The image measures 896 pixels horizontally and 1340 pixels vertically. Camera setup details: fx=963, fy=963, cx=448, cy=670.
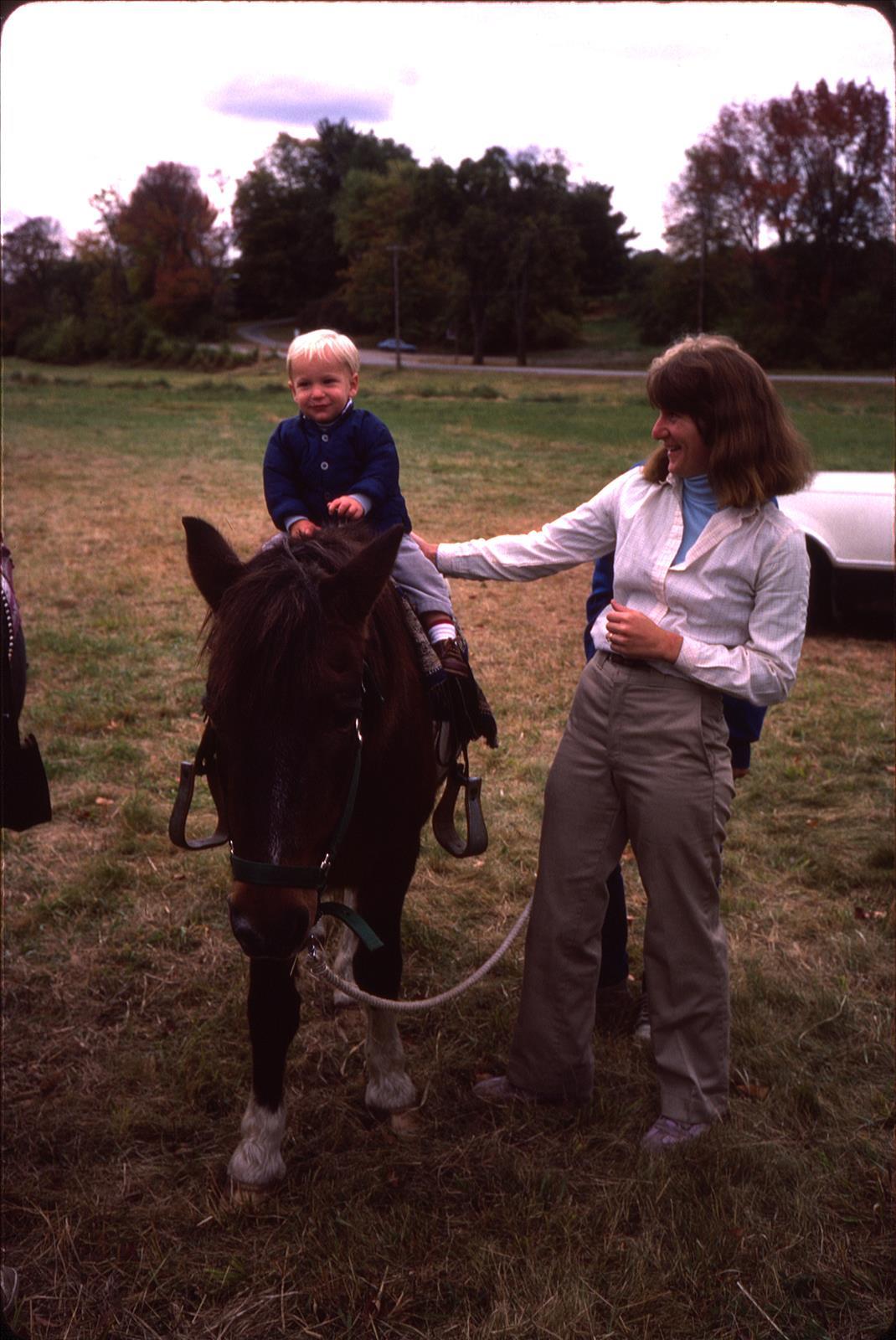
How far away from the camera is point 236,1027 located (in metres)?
3.75

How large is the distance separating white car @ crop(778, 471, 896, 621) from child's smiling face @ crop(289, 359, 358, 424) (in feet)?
20.2

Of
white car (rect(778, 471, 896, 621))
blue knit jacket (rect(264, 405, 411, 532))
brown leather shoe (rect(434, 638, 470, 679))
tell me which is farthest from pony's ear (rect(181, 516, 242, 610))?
white car (rect(778, 471, 896, 621))

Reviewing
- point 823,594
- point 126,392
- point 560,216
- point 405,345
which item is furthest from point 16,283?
point 823,594

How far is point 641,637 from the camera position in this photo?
9.26 feet

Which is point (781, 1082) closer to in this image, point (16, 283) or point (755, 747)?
point (755, 747)

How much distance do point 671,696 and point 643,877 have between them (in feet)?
2.04

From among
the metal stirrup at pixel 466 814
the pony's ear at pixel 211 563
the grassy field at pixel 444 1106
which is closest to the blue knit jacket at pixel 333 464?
the pony's ear at pixel 211 563

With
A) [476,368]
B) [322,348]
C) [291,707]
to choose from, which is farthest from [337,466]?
[476,368]

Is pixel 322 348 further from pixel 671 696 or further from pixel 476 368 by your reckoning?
pixel 476 368

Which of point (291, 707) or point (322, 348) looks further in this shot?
point (322, 348)

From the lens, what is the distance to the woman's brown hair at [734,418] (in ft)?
9.09

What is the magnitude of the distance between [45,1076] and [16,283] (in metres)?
31.5

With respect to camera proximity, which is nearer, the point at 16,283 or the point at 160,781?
the point at 160,781

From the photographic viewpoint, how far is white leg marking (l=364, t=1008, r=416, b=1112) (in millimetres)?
3309
